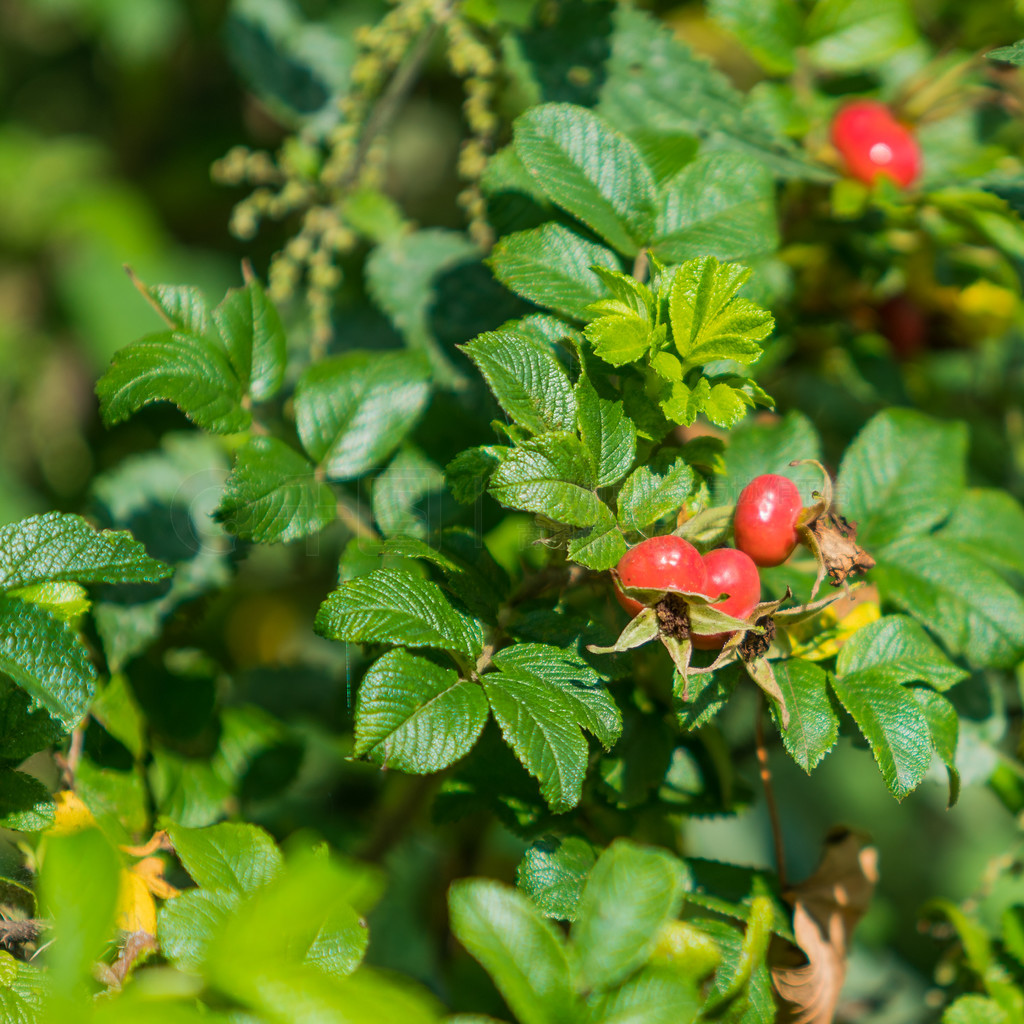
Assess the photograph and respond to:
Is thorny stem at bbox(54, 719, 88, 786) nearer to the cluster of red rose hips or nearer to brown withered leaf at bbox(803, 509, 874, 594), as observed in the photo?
the cluster of red rose hips

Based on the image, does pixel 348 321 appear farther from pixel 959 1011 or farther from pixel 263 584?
pixel 959 1011

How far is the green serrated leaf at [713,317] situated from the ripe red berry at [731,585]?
0.54 feet

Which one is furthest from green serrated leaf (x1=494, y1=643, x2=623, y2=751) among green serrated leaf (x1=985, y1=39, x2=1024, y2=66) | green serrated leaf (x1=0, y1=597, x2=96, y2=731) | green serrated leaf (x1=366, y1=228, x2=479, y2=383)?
green serrated leaf (x1=985, y1=39, x2=1024, y2=66)

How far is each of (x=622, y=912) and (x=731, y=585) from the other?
26cm

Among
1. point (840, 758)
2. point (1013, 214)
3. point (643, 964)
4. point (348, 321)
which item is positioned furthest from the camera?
point (840, 758)

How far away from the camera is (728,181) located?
95 centimetres

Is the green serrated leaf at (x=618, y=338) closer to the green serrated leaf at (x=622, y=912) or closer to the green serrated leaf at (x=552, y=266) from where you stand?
the green serrated leaf at (x=552, y=266)

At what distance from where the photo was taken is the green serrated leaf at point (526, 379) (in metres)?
0.75

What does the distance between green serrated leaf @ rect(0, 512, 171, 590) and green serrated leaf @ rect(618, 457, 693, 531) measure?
373mm

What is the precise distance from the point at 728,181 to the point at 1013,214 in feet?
1.21

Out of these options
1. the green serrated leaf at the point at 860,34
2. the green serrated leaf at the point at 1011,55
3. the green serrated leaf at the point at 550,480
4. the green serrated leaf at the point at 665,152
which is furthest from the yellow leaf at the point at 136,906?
the green serrated leaf at the point at 860,34

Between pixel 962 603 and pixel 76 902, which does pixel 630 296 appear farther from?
pixel 76 902

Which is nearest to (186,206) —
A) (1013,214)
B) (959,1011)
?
(1013,214)

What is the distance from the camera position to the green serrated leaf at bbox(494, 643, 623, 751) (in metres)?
0.73
